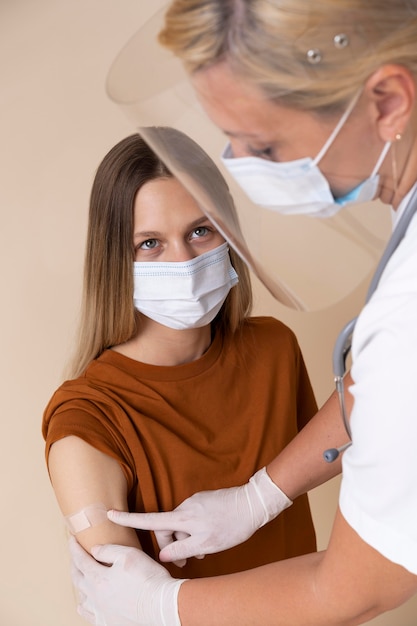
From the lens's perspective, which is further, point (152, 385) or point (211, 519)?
point (152, 385)

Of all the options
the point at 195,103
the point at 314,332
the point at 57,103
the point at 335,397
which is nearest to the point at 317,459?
the point at 335,397

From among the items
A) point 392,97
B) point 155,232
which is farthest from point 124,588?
point 392,97

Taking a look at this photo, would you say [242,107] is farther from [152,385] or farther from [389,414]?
[152,385]

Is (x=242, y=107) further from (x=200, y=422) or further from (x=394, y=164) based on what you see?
(x=200, y=422)

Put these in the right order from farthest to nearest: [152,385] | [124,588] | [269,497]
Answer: [152,385]
[269,497]
[124,588]

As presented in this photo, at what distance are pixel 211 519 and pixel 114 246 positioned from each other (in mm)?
559

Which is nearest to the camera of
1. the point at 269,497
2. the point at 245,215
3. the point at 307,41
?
the point at 307,41

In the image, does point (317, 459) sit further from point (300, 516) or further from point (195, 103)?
point (195, 103)

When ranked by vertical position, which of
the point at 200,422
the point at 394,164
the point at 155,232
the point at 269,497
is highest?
the point at 394,164

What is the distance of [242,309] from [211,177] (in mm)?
819

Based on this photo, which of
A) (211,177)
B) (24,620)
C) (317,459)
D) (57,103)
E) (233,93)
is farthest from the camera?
(24,620)

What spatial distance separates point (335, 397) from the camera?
1.71m

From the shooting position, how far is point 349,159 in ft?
3.42

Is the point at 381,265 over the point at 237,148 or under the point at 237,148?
under
